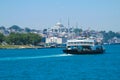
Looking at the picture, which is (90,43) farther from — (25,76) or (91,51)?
(25,76)

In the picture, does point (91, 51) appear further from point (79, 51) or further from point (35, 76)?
point (35, 76)

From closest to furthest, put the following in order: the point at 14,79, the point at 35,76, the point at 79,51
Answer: the point at 14,79, the point at 35,76, the point at 79,51

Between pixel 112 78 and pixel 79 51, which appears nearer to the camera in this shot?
pixel 112 78

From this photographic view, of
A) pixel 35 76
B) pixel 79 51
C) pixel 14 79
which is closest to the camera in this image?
pixel 14 79

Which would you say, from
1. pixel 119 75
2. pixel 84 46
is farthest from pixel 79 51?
pixel 119 75

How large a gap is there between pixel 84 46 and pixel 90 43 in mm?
1761

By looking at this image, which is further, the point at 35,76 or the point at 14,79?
the point at 35,76

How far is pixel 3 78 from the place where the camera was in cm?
4759

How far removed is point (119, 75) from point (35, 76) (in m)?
8.35

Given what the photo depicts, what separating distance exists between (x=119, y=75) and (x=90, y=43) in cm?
5573

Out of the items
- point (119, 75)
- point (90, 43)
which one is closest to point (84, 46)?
point (90, 43)

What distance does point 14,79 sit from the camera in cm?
4662

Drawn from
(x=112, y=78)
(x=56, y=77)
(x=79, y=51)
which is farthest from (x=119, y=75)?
(x=79, y=51)

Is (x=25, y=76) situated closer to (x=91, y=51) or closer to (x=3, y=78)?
(x=3, y=78)
